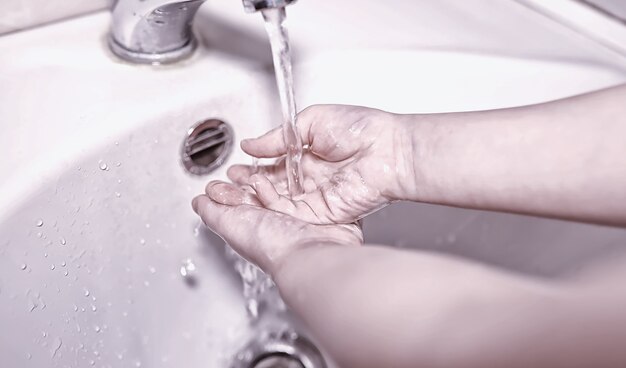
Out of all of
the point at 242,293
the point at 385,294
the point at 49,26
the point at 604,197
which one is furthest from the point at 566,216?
the point at 49,26

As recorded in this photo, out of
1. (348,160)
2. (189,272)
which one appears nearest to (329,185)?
(348,160)

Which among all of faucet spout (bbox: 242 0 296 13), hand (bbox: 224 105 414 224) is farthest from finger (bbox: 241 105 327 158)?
faucet spout (bbox: 242 0 296 13)

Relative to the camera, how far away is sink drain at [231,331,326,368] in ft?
1.58

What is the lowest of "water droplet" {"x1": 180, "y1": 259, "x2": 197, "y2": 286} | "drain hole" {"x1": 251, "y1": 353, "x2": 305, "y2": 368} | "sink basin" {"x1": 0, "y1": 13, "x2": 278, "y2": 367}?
"drain hole" {"x1": 251, "y1": 353, "x2": 305, "y2": 368}

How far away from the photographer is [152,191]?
16.6 inches

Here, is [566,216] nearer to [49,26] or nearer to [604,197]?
[604,197]

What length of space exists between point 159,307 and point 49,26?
0.20m

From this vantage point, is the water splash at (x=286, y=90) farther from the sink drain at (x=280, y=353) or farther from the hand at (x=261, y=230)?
the sink drain at (x=280, y=353)

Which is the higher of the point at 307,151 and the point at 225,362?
the point at 307,151

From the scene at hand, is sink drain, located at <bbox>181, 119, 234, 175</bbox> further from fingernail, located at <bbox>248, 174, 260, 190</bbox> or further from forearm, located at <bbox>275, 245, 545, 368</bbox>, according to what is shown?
forearm, located at <bbox>275, 245, 545, 368</bbox>

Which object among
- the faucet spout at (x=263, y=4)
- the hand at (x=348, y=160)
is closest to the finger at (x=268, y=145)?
the hand at (x=348, y=160)

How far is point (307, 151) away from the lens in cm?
41

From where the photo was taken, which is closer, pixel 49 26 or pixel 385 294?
pixel 385 294

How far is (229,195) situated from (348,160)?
73mm
